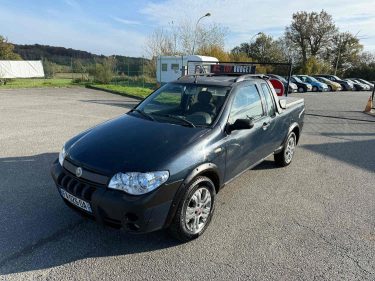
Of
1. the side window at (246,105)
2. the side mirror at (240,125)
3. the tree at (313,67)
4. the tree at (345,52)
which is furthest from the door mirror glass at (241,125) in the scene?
the tree at (345,52)

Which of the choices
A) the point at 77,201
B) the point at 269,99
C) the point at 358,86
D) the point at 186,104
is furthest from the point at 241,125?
the point at 358,86

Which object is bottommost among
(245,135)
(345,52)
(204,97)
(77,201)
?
(77,201)

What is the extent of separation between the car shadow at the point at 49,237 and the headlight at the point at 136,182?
59 cm

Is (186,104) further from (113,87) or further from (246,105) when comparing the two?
(113,87)

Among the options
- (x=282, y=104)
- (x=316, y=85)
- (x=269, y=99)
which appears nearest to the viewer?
(x=269, y=99)

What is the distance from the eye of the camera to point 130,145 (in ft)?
10.1

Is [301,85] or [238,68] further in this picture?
[301,85]

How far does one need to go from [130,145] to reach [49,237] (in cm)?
127

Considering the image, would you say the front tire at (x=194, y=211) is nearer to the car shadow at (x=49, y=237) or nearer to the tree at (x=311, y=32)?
the car shadow at (x=49, y=237)

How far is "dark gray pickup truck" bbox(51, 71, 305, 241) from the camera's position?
8.84 ft

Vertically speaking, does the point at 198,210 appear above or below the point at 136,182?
below

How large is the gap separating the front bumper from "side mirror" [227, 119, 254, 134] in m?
1.10

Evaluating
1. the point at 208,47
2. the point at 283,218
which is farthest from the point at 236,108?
the point at 208,47

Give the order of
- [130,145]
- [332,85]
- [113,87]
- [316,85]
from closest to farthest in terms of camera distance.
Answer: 1. [130,145]
2. [113,87]
3. [316,85]
4. [332,85]
